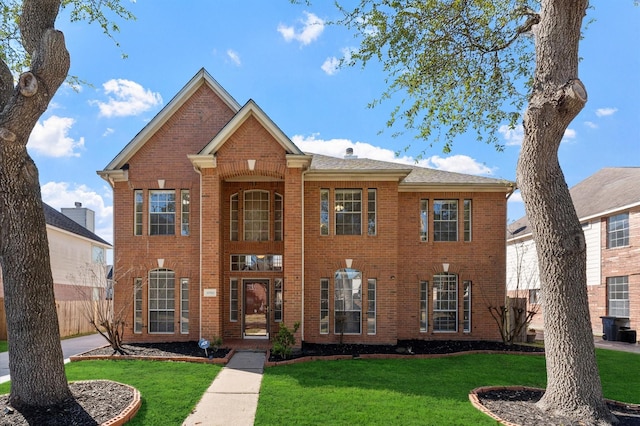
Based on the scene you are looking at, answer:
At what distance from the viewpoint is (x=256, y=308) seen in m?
15.0

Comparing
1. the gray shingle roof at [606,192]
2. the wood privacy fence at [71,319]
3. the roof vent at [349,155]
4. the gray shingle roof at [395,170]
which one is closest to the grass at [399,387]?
the gray shingle roof at [395,170]

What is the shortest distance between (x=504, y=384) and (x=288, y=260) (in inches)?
260

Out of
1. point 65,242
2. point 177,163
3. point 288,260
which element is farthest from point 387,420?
point 65,242

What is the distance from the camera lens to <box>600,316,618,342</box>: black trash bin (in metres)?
17.9

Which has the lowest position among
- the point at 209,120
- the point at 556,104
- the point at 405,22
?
the point at 556,104

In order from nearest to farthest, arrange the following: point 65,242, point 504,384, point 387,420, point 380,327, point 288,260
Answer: point 387,420 < point 504,384 < point 288,260 < point 380,327 < point 65,242

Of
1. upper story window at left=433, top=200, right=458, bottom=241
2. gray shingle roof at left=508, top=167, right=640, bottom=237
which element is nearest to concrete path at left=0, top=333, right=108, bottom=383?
upper story window at left=433, top=200, right=458, bottom=241

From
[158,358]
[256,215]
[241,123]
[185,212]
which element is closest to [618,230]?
[256,215]

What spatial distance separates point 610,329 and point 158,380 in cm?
1784

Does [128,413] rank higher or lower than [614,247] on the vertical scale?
lower

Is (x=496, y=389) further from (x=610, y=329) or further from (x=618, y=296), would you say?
(x=618, y=296)

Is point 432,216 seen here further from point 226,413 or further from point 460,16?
point 226,413

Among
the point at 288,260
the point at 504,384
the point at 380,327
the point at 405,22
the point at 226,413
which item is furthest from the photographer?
the point at 380,327

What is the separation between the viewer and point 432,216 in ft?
51.6
